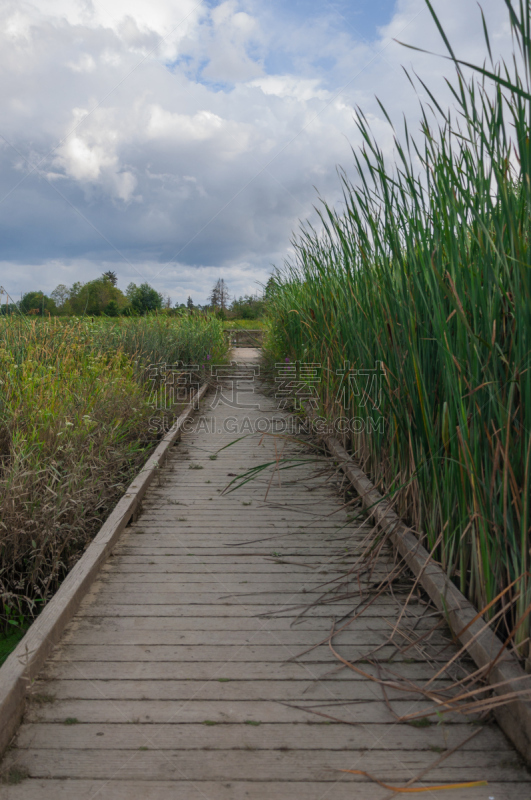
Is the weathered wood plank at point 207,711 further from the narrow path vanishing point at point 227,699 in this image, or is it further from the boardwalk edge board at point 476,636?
the boardwalk edge board at point 476,636

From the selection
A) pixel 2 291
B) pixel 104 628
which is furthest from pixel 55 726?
pixel 2 291

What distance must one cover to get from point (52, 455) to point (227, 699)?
1874 mm

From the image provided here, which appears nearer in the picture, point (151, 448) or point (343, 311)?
point (343, 311)

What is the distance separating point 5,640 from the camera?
86.2 inches

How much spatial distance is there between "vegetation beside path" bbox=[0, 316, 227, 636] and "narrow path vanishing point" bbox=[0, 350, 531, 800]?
363 millimetres

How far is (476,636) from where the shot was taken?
152 centimetres

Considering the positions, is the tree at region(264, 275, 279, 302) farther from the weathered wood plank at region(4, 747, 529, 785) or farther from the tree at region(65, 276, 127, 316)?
the weathered wood plank at region(4, 747, 529, 785)

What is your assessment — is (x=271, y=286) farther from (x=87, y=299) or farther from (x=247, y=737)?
(x=247, y=737)

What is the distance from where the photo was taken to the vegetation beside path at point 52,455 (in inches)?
93.1

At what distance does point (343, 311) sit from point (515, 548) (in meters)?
2.18

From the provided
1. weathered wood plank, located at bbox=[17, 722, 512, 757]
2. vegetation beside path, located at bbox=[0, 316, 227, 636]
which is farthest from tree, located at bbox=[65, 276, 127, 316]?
weathered wood plank, located at bbox=[17, 722, 512, 757]

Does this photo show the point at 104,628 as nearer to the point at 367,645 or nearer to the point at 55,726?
the point at 55,726

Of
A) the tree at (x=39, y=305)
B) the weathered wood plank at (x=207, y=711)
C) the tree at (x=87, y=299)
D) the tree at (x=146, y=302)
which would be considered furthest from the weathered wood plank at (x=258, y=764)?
the tree at (x=146, y=302)

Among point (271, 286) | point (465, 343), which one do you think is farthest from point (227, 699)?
point (271, 286)
